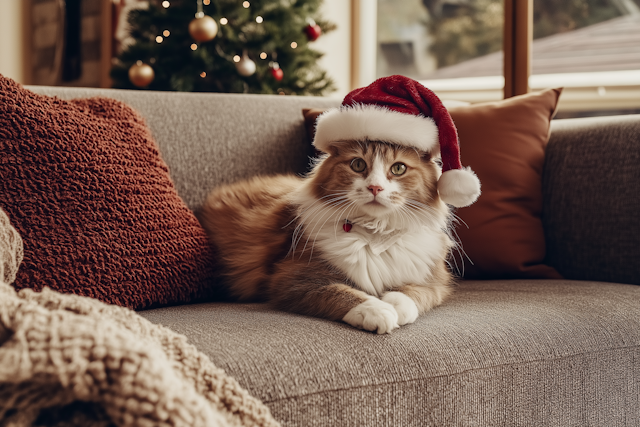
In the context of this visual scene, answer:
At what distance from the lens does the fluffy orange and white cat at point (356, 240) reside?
127 cm

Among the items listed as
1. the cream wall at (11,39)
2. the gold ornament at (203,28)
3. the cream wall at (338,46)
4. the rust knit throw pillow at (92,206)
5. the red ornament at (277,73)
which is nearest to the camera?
the rust knit throw pillow at (92,206)

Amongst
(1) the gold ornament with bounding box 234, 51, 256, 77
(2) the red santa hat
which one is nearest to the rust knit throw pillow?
(2) the red santa hat

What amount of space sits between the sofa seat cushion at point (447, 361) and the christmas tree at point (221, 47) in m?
1.92

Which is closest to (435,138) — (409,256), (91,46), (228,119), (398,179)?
(398,179)

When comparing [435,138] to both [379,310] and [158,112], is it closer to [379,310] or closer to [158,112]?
[379,310]

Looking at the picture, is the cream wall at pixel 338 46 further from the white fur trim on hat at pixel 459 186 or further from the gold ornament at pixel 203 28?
the white fur trim on hat at pixel 459 186

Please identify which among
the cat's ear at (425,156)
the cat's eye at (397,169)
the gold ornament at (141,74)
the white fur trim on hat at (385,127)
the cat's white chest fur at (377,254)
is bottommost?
the cat's white chest fur at (377,254)

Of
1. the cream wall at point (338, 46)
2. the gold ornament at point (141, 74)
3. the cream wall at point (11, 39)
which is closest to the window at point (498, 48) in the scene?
the cream wall at point (338, 46)

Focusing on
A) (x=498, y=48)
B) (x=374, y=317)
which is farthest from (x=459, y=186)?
(x=498, y=48)

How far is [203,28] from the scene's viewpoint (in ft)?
8.87

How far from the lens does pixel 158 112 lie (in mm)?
1675

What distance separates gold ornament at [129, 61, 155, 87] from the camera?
2.83m

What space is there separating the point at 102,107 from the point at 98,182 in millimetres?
242

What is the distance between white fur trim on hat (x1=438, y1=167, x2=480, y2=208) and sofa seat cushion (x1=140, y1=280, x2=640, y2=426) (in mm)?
250
